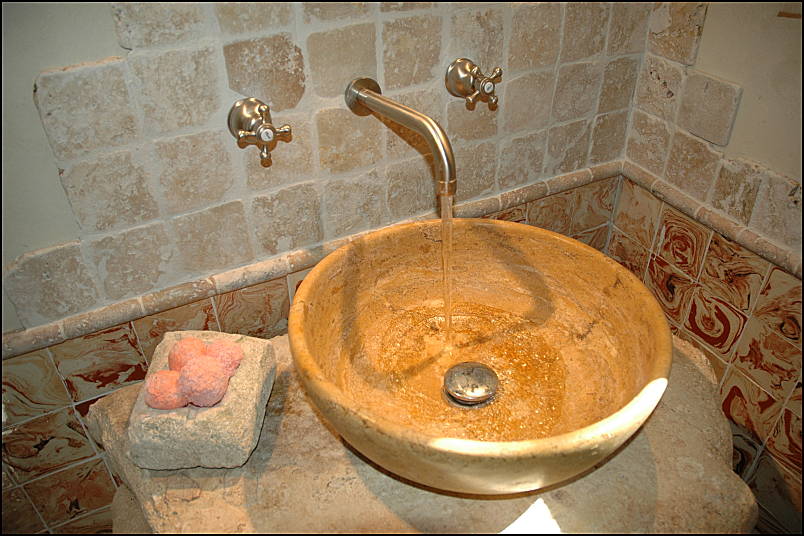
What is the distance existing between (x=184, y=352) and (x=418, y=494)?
421 millimetres

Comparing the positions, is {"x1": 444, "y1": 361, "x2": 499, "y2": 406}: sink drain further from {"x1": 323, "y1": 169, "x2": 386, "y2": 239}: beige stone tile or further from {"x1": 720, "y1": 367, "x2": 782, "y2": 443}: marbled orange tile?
{"x1": 720, "y1": 367, "x2": 782, "y2": 443}: marbled orange tile

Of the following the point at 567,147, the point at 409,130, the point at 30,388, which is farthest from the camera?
the point at 567,147

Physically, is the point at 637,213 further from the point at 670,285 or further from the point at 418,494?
the point at 418,494

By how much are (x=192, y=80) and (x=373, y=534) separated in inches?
28.7

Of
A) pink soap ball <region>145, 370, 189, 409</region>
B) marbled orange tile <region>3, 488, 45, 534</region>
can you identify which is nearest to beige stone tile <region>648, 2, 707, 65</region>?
pink soap ball <region>145, 370, 189, 409</region>

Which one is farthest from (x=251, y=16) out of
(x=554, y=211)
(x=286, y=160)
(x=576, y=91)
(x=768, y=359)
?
(x=768, y=359)

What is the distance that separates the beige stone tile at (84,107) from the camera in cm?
88

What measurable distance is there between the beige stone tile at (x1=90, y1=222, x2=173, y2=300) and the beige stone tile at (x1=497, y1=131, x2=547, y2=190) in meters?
0.71

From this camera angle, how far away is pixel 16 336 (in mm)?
1015

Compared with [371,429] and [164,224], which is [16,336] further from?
[371,429]

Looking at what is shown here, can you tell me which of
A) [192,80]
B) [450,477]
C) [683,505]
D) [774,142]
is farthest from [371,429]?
[774,142]

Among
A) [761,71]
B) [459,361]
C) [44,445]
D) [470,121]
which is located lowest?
[44,445]

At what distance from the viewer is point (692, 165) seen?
4.31ft

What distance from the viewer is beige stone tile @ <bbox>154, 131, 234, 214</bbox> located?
3.29ft
